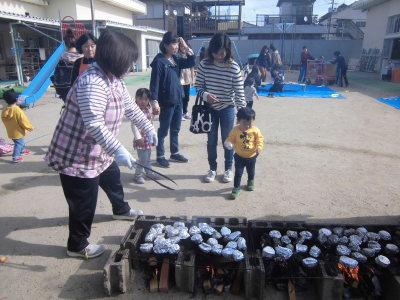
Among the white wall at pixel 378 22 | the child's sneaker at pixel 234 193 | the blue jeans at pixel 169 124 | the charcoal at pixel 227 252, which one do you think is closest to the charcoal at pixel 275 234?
the charcoal at pixel 227 252

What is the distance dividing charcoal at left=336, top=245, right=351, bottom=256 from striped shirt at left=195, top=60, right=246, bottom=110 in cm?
218

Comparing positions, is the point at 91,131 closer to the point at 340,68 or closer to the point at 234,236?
the point at 234,236

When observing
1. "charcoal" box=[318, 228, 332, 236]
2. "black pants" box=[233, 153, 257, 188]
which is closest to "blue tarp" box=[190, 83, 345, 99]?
"black pants" box=[233, 153, 257, 188]

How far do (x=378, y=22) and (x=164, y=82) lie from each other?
2411 centimetres

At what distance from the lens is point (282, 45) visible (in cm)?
2847

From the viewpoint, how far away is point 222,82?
439 cm

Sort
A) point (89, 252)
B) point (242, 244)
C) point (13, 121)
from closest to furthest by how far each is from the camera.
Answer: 1. point (242, 244)
2. point (89, 252)
3. point (13, 121)

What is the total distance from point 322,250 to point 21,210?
11.0 feet

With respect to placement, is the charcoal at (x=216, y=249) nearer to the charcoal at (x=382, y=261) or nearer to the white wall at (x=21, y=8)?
the charcoal at (x=382, y=261)

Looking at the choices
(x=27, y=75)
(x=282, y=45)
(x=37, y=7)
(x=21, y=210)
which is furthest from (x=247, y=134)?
(x=282, y=45)

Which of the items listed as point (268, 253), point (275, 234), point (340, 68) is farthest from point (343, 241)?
point (340, 68)

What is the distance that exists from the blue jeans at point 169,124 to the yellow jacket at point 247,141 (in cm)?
135

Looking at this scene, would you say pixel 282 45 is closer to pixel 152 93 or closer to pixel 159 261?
pixel 152 93

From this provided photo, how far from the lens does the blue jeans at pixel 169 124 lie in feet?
A: 17.0
